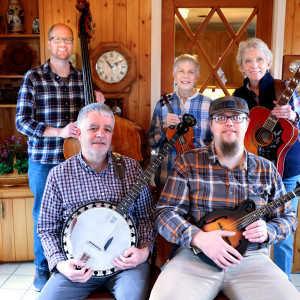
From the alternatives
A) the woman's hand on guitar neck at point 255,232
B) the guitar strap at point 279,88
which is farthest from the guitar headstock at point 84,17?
the woman's hand on guitar neck at point 255,232

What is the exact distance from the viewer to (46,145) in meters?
2.34

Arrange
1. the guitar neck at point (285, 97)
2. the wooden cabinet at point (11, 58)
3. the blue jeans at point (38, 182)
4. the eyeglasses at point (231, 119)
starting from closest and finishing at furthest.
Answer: the eyeglasses at point (231, 119) → the guitar neck at point (285, 97) → the blue jeans at point (38, 182) → the wooden cabinet at point (11, 58)

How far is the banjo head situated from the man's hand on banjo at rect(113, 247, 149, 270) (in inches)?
1.0

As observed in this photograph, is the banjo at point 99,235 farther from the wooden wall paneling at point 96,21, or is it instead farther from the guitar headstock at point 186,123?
the wooden wall paneling at point 96,21

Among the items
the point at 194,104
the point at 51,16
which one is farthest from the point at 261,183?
the point at 51,16

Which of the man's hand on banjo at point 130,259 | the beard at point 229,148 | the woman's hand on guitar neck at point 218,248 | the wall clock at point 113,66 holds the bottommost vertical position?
the man's hand on banjo at point 130,259

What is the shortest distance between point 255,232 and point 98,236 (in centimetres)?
68

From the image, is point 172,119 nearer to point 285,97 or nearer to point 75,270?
point 285,97

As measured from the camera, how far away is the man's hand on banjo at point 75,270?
147cm

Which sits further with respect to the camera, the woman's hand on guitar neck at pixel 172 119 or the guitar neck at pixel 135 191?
the woman's hand on guitar neck at pixel 172 119

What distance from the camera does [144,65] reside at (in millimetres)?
2916

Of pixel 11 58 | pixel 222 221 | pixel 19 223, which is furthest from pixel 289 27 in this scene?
pixel 19 223

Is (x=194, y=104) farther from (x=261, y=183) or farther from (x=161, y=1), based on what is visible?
(x=161, y=1)

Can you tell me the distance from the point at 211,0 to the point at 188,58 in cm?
93
